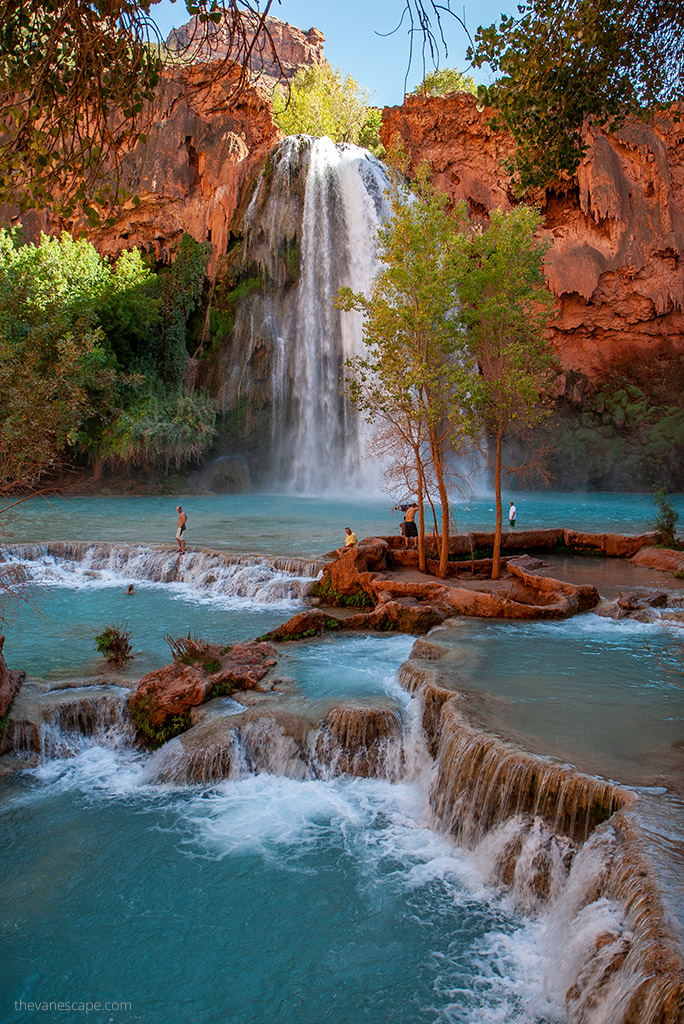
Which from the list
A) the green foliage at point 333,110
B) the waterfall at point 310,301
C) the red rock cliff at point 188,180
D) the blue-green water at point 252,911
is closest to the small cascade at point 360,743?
the blue-green water at point 252,911

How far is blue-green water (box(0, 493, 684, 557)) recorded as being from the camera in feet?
60.1

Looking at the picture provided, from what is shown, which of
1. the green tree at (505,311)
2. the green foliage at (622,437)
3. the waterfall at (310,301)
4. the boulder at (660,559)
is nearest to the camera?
the green tree at (505,311)

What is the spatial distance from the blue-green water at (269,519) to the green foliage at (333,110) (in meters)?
27.3

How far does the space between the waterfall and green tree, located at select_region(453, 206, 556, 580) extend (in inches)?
690

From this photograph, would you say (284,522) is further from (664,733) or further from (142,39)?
(142,39)

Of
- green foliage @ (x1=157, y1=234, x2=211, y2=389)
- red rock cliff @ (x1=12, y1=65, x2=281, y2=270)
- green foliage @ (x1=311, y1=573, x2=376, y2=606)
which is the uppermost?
red rock cliff @ (x1=12, y1=65, x2=281, y2=270)

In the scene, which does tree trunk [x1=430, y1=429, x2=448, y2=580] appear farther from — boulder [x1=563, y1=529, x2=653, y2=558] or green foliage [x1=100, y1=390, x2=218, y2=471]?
green foliage [x1=100, y1=390, x2=218, y2=471]

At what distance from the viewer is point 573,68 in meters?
5.58

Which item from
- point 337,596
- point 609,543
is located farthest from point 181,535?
point 609,543

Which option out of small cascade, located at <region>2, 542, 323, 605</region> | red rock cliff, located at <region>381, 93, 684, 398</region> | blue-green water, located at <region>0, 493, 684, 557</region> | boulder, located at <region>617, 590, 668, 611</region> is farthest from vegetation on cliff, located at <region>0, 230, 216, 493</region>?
boulder, located at <region>617, 590, 668, 611</region>

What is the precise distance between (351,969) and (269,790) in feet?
8.59

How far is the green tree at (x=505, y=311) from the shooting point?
1240 cm

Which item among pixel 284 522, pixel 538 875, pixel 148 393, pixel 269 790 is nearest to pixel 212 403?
pixel 148 393

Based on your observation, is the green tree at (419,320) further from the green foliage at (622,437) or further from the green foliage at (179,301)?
the green foliage at (622,437)
